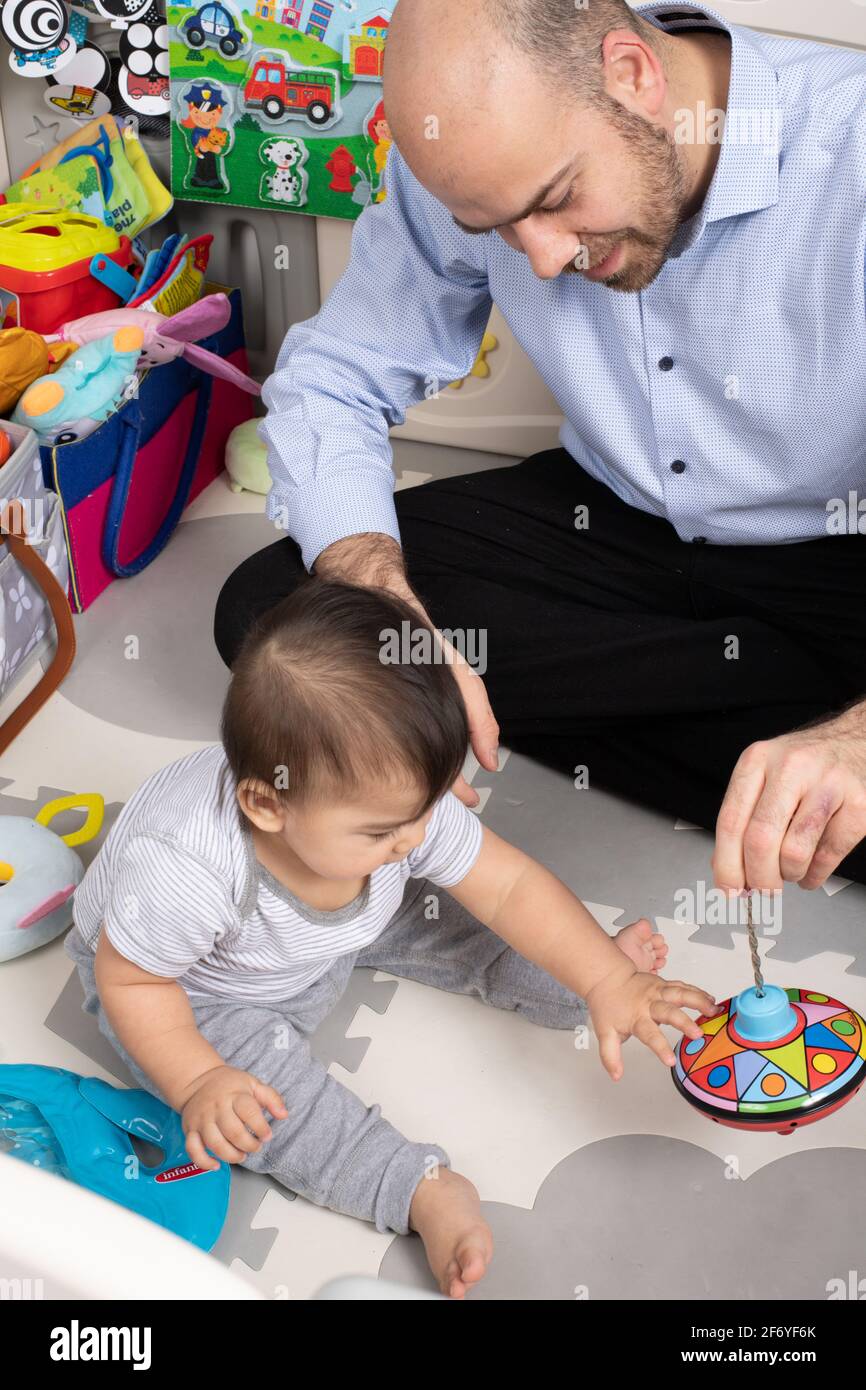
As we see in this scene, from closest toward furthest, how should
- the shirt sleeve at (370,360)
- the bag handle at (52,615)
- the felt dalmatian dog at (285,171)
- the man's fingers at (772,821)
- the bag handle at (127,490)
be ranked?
the man's fingers at (772,821), the shirt sleeve at (370,360), the bag handle at (52,615), the bag handle at (127,490), the felt dalmatian dog at (285,171)

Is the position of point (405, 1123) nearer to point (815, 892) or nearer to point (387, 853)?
point (387, 853)

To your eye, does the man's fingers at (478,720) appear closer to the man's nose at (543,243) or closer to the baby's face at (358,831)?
the baby's face at (358,831)

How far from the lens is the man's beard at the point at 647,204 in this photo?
1012 millimetres

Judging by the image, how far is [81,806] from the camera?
1.37 meters

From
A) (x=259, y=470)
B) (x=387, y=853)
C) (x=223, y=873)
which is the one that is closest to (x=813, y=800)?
(x=387, y=853)

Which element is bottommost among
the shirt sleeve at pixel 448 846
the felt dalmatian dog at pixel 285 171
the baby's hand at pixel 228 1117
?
the baby's hand at pixel 228 1117

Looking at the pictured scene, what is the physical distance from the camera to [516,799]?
140 centimetres

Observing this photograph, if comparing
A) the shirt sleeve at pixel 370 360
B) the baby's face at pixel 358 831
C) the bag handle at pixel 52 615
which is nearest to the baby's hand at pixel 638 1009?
the baby's face at pixel 358 831

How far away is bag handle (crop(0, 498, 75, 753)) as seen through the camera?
1424mm

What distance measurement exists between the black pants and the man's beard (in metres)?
0.31

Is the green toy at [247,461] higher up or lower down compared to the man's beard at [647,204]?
lower down

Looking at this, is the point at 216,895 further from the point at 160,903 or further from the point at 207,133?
the point at 207,133

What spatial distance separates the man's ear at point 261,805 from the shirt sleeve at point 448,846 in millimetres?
157

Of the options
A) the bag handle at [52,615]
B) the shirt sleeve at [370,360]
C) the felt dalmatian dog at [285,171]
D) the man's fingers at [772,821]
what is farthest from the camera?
the felt dalmatian dog at [285,171]
